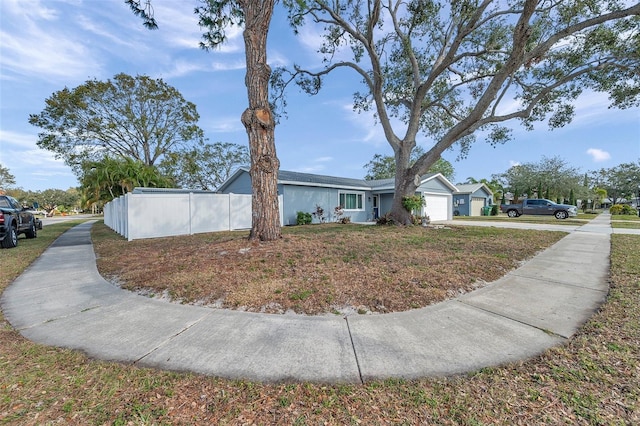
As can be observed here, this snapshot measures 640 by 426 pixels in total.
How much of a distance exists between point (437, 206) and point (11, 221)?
2189 centimetres

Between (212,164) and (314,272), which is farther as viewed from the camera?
(212,164)

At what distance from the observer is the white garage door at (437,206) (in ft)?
61.6

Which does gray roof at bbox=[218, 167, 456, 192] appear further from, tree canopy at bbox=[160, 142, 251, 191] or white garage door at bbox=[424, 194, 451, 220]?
tree canopy at bbox=[160, 142, 251, 191]

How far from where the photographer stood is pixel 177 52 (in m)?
10.8

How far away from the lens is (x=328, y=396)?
187 centimetres

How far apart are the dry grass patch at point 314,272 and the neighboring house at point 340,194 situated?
26.3 ft

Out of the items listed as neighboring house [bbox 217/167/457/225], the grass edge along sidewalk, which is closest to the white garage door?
neighboring house [bbox 217/167/457/225]

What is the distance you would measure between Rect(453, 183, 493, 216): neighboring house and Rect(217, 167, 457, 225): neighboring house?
28.9 ft

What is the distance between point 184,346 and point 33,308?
2830 millimetres

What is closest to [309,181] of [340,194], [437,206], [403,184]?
[340,194]

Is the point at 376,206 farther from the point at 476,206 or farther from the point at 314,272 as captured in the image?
the point at 476,206

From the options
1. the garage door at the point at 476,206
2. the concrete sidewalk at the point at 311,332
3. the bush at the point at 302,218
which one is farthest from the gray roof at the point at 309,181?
the garage door at the point at 476,206

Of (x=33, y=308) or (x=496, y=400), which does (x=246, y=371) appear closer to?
(x=496, y=400)

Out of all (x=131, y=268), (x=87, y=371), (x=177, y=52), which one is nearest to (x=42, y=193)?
(x=177, y=52)
